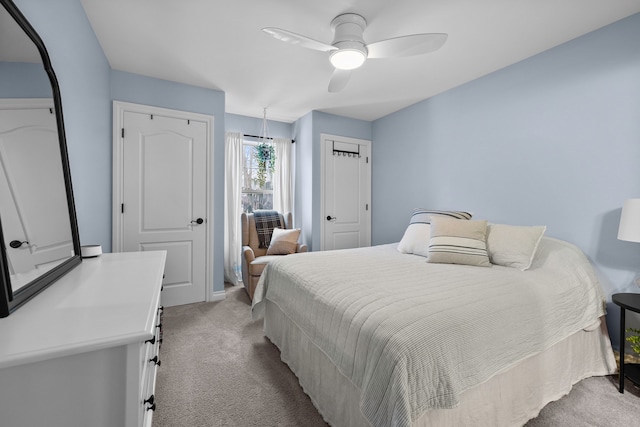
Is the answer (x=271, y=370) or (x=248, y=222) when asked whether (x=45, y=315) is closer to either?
(x=271, y=370)

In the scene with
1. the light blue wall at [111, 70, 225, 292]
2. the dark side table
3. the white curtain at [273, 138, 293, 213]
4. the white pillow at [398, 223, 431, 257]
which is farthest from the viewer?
the white curtain at [273, 138, 293, 213]

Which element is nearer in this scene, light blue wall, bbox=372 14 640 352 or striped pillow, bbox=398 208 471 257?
light blue wall, bbox=372 14 640 352

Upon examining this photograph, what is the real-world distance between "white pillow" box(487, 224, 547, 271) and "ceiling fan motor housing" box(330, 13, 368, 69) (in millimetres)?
1789

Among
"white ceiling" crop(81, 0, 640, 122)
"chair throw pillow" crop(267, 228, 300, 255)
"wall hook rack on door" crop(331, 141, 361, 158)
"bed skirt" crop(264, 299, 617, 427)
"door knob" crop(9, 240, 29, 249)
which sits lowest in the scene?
"bed skirt" crop(264, 299, 617, 427)

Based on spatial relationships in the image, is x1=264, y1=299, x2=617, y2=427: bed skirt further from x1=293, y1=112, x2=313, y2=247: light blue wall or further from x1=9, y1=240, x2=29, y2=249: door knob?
x1=293, y1=112, x2=313, y2=247: light blue wall

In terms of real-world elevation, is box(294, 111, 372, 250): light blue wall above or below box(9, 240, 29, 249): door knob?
above

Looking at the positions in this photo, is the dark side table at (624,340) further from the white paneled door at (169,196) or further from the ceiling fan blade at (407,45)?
the white paneled door at (169,196)

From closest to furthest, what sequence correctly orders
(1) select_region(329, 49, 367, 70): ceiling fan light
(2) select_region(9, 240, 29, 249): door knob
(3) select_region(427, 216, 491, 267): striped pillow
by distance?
(2) select_region(9, 240, 29, 249): door knob < (1) select_region(329, 49, 367, 70): ceiling fan light < (3) select_region(427, 216, 491, 267): striped pillow

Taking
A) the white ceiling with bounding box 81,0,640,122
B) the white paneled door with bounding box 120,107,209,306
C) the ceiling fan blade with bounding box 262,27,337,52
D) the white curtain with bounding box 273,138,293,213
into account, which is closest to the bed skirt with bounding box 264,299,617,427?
the white paneled door with bounding box 120,107,209,306

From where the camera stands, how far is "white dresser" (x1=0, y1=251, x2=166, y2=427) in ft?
2.12

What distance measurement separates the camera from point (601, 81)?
2.16 metres

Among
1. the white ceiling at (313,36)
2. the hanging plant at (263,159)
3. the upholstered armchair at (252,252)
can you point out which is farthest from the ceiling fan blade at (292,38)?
the hanging plant at (263,159)

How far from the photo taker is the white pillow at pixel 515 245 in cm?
208

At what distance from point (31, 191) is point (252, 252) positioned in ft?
8.14
